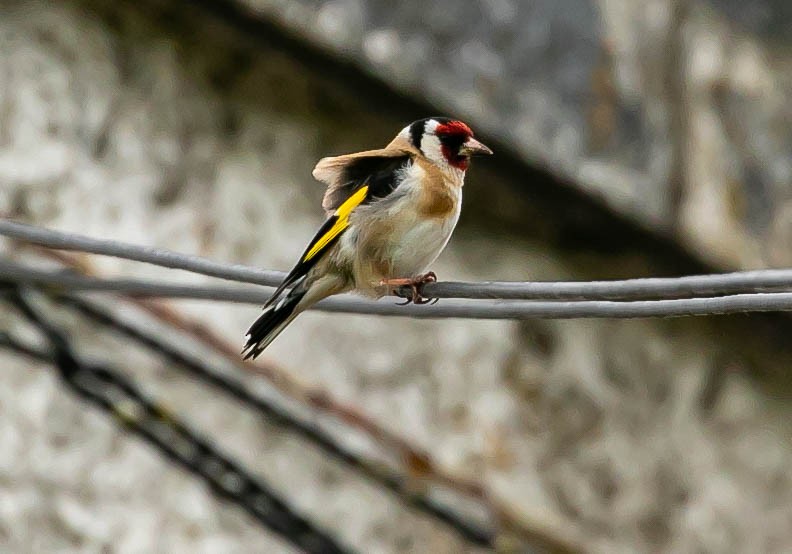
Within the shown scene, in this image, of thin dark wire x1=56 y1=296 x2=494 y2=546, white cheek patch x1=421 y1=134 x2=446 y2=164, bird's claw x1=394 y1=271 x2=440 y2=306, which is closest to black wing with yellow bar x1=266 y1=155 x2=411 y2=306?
white cheek patch x1=421 y1=134 x2=446 y2=164

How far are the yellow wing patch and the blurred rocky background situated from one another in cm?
199

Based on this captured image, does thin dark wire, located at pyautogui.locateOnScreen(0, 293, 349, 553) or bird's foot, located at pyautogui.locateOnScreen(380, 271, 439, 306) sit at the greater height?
bird's foot, located at pyautogui.locateOnScreen(380, 271, 439, 306)

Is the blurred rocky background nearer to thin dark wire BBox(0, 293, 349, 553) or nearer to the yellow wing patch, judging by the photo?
thin dark wire BBox(0, 293, 349, 553)

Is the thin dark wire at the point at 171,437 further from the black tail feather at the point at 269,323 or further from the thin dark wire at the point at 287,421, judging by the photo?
the black tail feather at the point at 269,323

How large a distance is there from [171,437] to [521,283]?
274 centimetres

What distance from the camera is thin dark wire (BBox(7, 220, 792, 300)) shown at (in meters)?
2.05

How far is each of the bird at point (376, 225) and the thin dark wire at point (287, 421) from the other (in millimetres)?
→ 1876

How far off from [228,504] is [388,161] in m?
2.16

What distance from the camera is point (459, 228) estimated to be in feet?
18.0

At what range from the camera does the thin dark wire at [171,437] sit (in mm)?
4617

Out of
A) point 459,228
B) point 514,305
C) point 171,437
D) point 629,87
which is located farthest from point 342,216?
point 629,87

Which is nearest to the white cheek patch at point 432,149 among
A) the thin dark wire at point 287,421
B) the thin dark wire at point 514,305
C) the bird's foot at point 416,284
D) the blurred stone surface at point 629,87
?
the bird's foot at point 416,284

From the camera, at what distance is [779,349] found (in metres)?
5.76

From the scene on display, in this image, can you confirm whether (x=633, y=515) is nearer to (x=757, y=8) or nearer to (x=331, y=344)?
(x=331, y=344)
